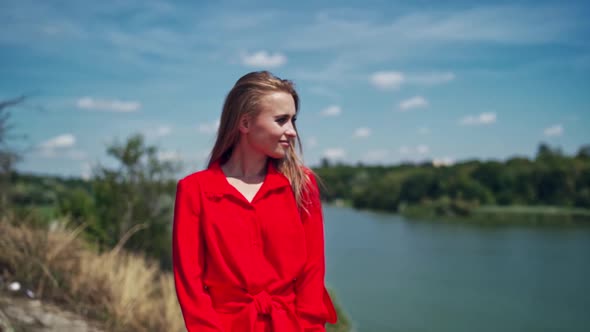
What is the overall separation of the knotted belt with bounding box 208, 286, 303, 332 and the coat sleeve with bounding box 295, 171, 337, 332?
0.05 metres

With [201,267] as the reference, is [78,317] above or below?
below

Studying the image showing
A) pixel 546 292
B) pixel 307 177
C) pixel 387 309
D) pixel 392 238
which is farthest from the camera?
pixel 392 238

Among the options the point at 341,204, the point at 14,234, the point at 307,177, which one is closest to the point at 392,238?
the point at 341,204

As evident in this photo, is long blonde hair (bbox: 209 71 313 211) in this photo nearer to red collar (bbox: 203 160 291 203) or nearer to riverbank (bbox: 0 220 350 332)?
red collar (bbox: 203 160 291 203)

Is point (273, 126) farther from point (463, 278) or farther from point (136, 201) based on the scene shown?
point (463, 278)

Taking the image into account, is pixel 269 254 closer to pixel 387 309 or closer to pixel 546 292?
pixel 387 309

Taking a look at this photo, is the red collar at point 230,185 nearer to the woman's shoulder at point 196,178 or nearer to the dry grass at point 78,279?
the woman's shoulder at point 196,178

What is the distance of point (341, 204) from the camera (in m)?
47.2

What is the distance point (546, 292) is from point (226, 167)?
17021mm

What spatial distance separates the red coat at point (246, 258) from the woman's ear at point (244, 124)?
0.18 metres

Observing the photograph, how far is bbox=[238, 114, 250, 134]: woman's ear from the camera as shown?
1.84 m

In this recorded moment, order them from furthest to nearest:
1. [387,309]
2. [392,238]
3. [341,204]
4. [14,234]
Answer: [341,204]
[392,238]
[387,309]
[14,234]

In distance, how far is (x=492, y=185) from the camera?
35406 mm

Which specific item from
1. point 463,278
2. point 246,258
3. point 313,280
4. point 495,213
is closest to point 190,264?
point 246,258
